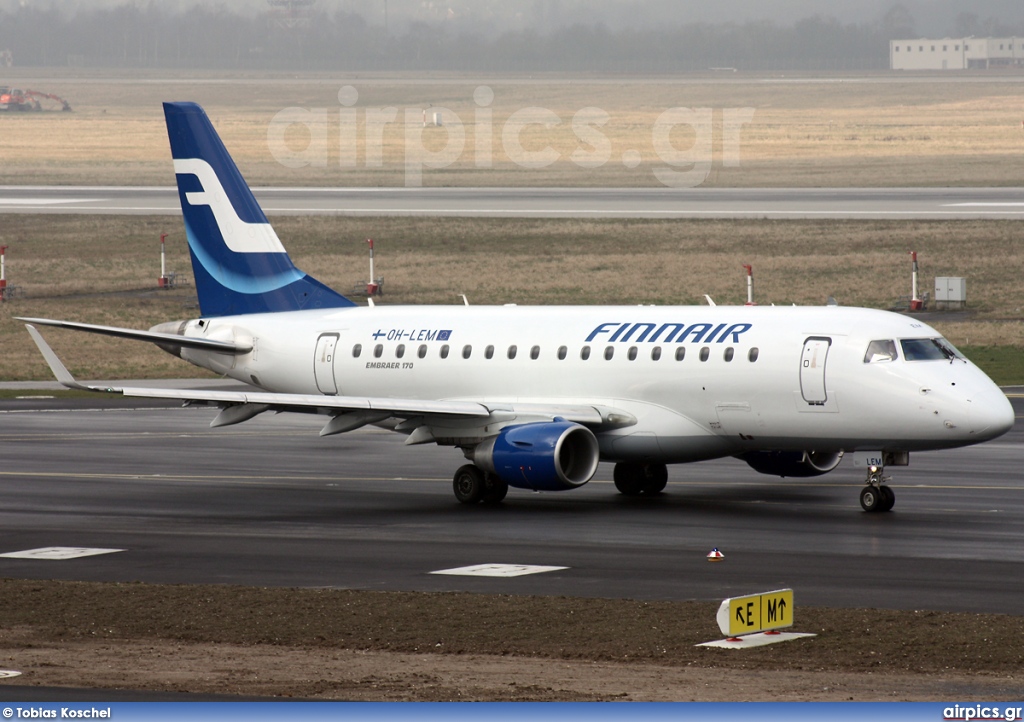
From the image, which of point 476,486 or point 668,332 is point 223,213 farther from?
point 668,332

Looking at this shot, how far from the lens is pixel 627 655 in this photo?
19.7m

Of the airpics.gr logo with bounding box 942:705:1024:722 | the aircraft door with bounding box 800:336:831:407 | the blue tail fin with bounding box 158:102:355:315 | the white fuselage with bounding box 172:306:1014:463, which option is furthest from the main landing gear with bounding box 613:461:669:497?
the airpics.gr logo with bounding box 942:705:1024:722

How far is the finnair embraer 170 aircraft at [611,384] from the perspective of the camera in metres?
32.0

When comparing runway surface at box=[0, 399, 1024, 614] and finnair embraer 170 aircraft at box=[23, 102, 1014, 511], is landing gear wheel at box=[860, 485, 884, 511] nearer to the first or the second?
finnair embraer 170 aircraft at box=[23, 102, 1014, 511]

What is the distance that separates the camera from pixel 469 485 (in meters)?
34.2

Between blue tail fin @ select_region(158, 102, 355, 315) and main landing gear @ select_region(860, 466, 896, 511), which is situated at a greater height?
blue tail fin @ select_region(158, 102, 355, 315)

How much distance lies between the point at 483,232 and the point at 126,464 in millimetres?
55622

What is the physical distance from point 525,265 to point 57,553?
190 ft

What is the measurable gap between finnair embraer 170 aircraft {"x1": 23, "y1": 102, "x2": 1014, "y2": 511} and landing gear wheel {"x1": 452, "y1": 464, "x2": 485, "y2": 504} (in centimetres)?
4

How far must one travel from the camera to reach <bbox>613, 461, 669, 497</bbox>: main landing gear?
3566cm

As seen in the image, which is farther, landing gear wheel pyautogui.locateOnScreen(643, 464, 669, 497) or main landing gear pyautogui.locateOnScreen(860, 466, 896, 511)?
landing gear wheel pyautogui.locateOnScreen(643, 464, 669, 497)

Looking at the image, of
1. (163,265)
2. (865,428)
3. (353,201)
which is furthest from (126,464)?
(353,201)

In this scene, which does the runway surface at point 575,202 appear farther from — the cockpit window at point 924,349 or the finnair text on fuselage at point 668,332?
the cockpit window at point 924,349

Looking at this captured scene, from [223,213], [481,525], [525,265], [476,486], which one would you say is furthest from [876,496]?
[525,265]
